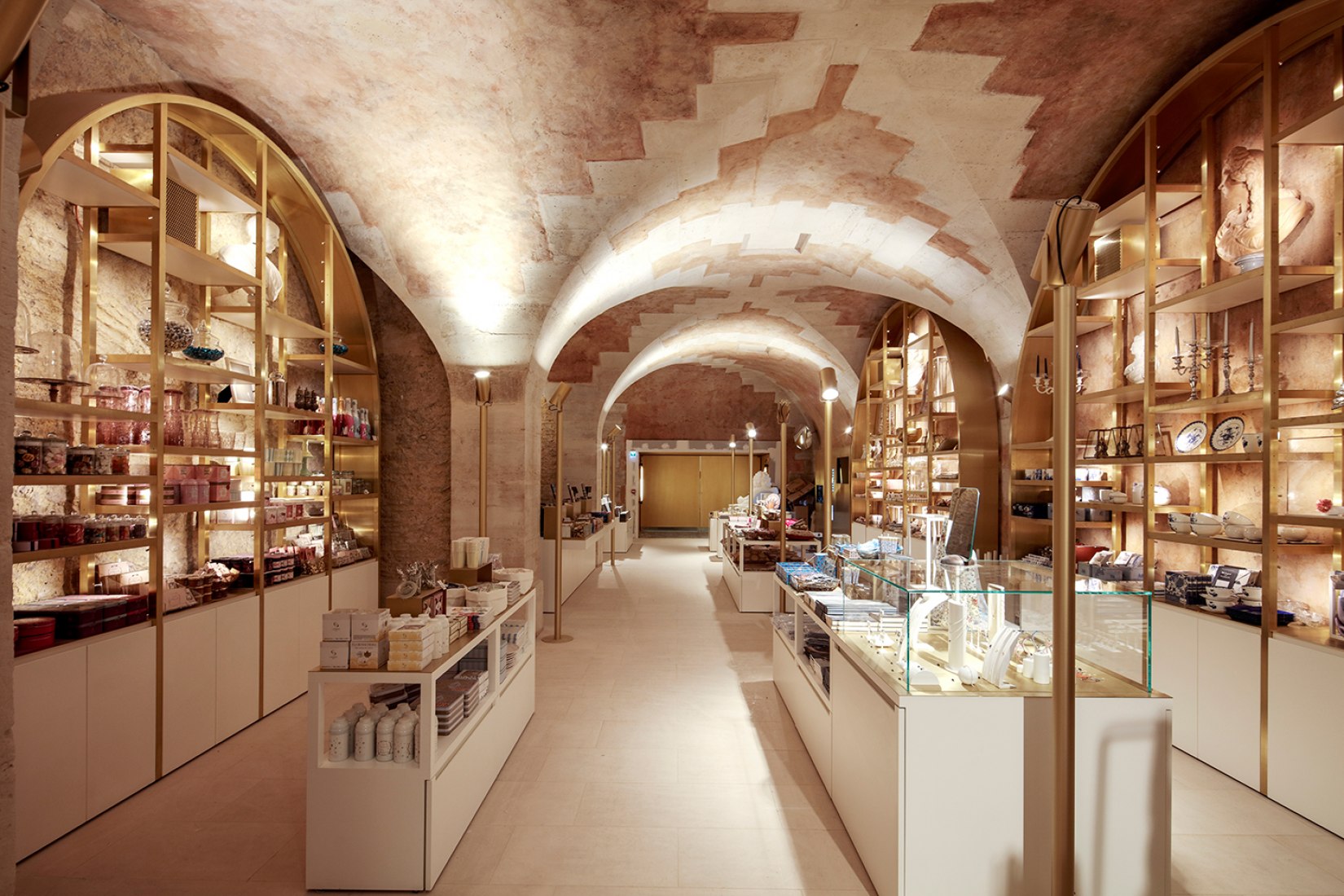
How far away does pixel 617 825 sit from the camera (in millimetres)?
2945

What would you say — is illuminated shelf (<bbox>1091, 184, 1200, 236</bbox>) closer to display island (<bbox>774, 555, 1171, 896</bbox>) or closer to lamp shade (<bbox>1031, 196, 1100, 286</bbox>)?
lamp shade (<bbox>1031, 196, 1100, 286</bbox>)

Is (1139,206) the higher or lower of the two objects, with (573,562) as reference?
higher

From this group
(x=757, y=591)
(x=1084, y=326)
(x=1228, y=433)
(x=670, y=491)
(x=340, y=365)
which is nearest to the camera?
(x=1228, y=433)

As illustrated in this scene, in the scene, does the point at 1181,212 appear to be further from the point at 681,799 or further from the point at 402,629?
the point at 402,629

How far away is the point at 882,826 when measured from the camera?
238 cm

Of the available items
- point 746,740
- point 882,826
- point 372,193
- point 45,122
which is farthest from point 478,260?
point 882,826

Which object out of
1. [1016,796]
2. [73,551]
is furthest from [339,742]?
[1016,796]

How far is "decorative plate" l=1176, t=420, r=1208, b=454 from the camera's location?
13.9 feet

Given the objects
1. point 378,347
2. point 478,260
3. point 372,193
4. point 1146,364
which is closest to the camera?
point 1146,364

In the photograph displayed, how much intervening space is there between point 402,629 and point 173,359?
8.10ft

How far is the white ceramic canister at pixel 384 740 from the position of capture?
2.52m

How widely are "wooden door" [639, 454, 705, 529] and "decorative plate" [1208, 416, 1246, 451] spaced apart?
15331 millimetres

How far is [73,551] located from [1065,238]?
424 cm

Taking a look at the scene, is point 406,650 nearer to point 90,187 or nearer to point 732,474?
point 90,187
